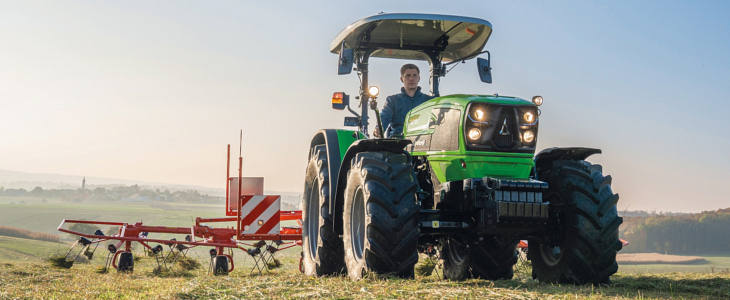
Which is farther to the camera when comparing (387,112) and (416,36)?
(416,36)

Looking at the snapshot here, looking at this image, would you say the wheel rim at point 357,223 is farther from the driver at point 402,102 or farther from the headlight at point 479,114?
the driver at point 402,102

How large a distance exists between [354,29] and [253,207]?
369 centimetres

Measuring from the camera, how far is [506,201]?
6230 mm

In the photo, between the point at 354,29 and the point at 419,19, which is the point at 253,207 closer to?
the point at 354,29

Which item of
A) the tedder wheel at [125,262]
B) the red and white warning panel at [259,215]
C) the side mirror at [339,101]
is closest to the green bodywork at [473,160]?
the side mirror at [339,101]

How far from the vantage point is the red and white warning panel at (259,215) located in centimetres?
1062

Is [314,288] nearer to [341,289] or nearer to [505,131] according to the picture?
[341,289]

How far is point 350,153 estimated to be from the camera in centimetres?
733

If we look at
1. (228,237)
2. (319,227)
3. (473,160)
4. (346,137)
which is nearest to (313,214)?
(319,227)

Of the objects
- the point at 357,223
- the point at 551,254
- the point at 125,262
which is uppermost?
the point at 357,223

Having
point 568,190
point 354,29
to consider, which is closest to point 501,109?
point 568,190

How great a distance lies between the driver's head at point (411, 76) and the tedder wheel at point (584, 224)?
2330 millimetres

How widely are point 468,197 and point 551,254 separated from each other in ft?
4.08

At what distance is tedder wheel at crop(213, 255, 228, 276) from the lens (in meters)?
10.3
